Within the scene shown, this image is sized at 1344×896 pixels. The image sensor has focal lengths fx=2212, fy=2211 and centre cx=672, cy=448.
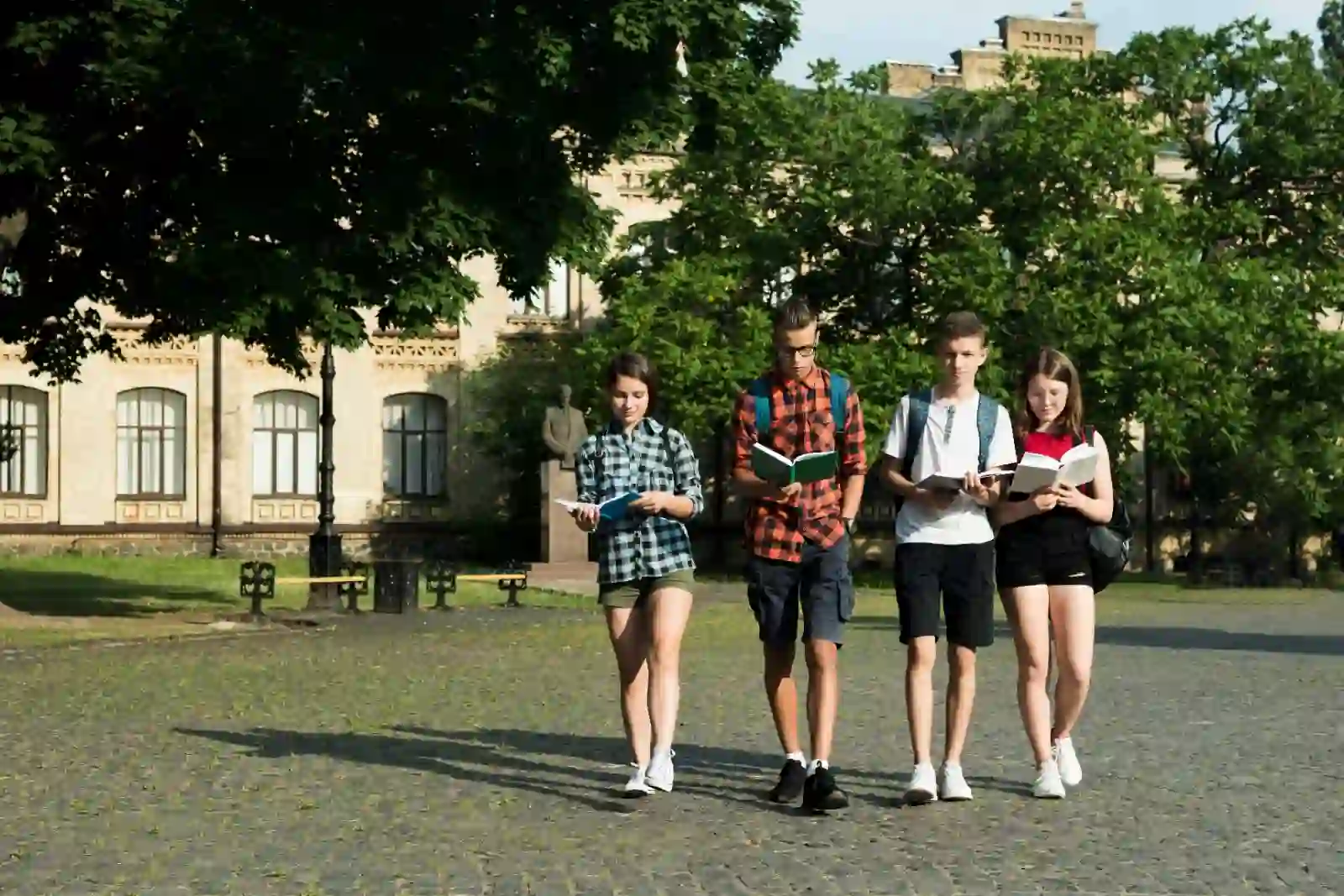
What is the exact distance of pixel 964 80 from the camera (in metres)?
64.7

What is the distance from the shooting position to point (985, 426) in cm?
966

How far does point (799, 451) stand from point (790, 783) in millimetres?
1453

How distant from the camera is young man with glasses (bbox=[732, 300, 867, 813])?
946 cm

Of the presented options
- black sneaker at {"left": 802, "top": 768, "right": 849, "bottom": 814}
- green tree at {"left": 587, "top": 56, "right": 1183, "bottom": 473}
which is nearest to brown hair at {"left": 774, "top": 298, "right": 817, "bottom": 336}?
black sneaker at {"left": 802, "top": 768, "right": 849, "bottom": 814}

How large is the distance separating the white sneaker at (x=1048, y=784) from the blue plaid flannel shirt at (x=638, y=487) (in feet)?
5.90

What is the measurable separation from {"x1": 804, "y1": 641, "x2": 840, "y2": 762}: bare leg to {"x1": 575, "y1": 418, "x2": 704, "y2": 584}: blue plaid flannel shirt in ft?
2.50

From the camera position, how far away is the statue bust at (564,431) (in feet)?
131

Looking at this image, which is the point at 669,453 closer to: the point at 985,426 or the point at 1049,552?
the point at 985,426

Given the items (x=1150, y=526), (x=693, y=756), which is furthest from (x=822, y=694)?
(x=1150, y=526)

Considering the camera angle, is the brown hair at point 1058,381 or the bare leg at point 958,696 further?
the brown hair at point 1058,381

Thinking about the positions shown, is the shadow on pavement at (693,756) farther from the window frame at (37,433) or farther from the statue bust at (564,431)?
the window frame at (37,433)

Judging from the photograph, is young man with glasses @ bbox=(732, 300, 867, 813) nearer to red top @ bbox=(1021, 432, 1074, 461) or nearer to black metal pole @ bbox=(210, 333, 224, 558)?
red top @ bbox=(1021, 432, 1074, 461)

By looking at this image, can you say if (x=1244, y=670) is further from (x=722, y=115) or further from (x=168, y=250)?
(x=168, y=250)

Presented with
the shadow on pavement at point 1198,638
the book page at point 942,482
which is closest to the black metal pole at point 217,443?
the shadow on pavement at point 1198,638
